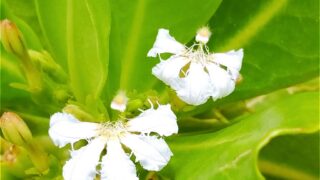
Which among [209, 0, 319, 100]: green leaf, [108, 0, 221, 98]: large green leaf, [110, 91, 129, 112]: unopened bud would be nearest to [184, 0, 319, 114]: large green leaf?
[209, 0, 319, 100]: green leaf

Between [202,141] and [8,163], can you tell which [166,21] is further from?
[8,163]

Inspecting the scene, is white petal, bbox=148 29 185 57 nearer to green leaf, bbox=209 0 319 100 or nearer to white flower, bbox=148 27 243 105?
white flower, bbox=148 27 243 105

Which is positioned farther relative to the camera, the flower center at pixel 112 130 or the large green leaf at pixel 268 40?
the large green leaf at pixel 268 40

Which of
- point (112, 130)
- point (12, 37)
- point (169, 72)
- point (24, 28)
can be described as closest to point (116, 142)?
point (112, 130)

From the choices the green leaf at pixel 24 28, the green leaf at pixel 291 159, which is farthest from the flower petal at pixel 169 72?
the green leaf at pixel 291 159

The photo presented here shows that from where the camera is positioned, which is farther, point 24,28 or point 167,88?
point 24,28

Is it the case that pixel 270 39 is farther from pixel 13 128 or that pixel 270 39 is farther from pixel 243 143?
pixel 13 128

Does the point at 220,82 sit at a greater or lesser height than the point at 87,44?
lesser

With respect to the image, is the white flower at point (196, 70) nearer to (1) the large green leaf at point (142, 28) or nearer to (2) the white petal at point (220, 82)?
(2) the white petal at point (220, 82)
